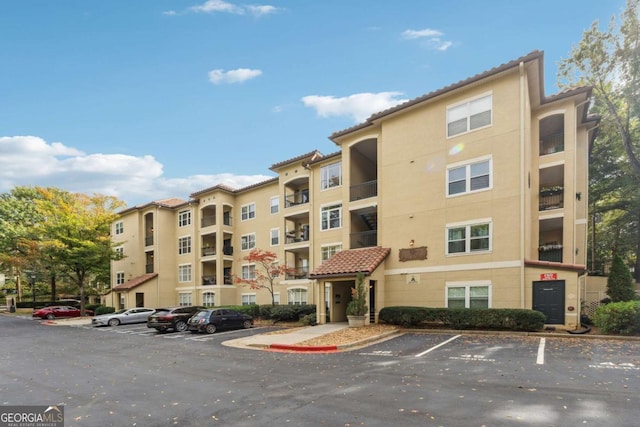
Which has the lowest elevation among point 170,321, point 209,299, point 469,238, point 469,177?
point 209,299

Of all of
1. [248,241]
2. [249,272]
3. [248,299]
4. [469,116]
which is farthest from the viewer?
[248,241]

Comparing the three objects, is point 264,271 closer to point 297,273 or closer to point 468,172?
point 297,273

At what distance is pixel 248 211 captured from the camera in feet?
108

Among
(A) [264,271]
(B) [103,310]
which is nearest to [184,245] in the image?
(B) [103,310]

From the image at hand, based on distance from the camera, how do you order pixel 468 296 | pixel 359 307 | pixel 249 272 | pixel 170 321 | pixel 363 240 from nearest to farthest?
pixel 468 296 → pixel 359 307 → pixel 170 321 → pixel 363 240 → pixel 249 272

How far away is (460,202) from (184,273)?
2776cm

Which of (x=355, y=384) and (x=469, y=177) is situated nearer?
(x=355, y=384)

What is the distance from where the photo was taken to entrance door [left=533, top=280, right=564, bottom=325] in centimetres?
1552

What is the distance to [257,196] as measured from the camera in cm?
3222

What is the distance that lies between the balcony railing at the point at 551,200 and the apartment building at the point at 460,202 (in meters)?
0.06

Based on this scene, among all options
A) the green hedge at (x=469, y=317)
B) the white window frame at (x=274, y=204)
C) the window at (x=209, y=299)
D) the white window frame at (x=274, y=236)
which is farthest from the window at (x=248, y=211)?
the green hedge at (x=469, y=317)

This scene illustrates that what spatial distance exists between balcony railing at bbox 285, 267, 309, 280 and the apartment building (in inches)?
5.1

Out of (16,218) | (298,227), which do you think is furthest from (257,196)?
(16,218)

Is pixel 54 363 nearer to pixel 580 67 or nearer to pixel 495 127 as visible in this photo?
pixel 495 127
